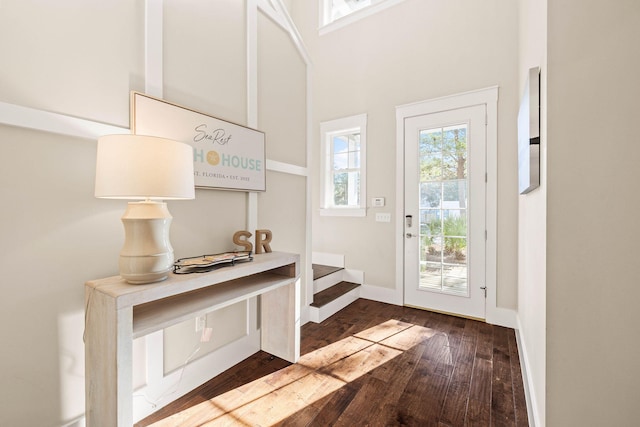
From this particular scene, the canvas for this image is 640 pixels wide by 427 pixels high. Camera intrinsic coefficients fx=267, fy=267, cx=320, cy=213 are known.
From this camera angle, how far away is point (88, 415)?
3.78 feet

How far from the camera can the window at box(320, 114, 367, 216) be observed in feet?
11.3

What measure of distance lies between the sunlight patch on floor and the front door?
602 mm

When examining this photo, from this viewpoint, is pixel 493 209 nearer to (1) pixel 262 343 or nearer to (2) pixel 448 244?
(2) pixel 448 244

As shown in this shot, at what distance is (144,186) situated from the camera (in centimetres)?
108

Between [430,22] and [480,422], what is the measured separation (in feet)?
12.0

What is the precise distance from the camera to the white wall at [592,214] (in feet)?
3.40

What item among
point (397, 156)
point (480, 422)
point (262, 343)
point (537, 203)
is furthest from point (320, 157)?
point (480, 422)

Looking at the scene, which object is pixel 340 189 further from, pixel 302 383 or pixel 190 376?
pixel 190 376

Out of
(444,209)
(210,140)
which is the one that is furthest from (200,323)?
(444,209)

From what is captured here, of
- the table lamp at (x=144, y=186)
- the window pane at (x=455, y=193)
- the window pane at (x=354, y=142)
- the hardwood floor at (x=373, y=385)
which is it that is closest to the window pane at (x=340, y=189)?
the window pane at (x=354, y=142)

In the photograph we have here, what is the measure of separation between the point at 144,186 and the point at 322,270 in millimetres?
2589

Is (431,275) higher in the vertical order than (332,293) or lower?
higher

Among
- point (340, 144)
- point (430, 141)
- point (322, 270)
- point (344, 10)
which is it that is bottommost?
point (322, 270)

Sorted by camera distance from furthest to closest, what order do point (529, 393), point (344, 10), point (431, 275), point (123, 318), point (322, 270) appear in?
point (344, 10), point (322, 270), point (431, 275), point (529, 393), point (123, 318)
